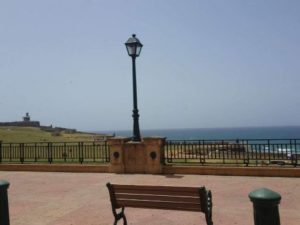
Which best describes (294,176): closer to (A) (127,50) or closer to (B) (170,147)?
(B) (170,147)

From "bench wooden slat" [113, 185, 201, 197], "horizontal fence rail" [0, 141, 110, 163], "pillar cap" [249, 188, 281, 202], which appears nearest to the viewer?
"pillar cap" [249, 188, 281, 202]

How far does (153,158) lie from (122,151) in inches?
49.0

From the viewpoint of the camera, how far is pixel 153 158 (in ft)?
44.5

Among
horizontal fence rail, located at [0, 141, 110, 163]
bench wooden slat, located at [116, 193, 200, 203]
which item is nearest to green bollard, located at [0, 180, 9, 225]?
bench wooden slat, located at [116, 193, 200, 203]

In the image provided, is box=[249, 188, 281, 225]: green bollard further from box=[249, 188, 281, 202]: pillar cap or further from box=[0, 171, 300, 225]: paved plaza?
box=[0, 171, 300, 225]: paved plaza

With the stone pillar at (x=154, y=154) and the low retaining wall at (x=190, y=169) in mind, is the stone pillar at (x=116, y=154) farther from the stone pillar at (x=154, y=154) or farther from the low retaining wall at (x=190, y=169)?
the stone pillar at (x=154, y=154)

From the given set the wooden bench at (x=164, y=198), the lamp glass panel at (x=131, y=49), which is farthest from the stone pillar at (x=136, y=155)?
the wooden bench at (x=164, y=198)

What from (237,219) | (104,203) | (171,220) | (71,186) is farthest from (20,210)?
(237,219)

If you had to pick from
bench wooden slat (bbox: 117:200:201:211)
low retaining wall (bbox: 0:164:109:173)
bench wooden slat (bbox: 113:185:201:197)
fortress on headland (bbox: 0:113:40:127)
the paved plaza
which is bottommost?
the paved plaza

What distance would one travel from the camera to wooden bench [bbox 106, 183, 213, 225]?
5715mm

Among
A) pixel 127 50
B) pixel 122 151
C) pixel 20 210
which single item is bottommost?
pixel 20 210

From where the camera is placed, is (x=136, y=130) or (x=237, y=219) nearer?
(x=237, y=219)

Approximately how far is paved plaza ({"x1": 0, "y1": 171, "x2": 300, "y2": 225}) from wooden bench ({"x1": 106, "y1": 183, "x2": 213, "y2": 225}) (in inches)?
43.4

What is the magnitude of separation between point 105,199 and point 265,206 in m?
5.65
